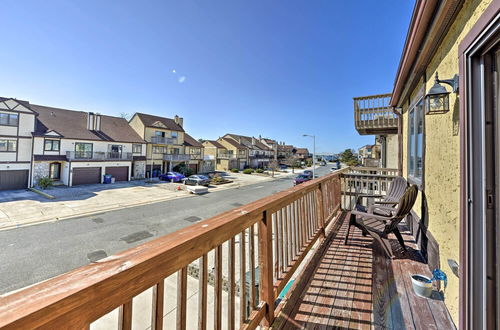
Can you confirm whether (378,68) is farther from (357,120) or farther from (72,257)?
(72,257)

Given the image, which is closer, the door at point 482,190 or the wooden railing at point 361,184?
the door at point 482,190

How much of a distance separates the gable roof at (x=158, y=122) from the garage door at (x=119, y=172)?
567cm

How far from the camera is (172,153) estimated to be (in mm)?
25734

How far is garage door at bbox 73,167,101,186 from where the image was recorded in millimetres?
17547

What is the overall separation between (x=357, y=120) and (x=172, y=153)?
22.7 m

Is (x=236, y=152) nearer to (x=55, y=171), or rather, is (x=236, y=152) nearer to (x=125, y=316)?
(x=55, y=171)

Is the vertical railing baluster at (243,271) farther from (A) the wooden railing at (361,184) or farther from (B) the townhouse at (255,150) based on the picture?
(B) the townhouse at (255,150)

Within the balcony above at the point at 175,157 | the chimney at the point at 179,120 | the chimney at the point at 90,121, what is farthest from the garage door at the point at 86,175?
the chimney at the point at 179,120

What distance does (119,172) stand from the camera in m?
20.4

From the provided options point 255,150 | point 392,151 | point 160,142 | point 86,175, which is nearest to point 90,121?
point 86,175

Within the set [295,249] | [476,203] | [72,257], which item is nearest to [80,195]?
[72,257]

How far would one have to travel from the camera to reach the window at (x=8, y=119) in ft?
48.9

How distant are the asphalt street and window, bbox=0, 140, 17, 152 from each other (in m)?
11.0

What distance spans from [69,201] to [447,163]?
55.4 ft
